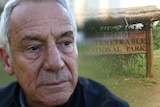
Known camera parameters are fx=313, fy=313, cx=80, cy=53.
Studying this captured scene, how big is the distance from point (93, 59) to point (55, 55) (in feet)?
3.55

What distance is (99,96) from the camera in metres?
1.42

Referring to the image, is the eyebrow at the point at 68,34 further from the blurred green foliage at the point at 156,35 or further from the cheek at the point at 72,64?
the blurred green foliage at the point at 156,35

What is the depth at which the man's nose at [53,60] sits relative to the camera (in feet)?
3.90

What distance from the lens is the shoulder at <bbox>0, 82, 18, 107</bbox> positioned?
5.00ft

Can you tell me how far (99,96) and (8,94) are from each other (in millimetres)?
480

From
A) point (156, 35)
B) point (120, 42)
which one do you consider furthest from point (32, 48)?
point (156, 35)

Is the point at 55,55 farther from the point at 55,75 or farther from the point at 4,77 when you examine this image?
the point at 4,77

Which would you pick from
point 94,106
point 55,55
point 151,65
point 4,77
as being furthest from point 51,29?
point 151,65

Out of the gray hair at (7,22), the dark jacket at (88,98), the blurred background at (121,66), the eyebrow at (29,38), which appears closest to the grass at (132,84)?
the blurred background at (121,66)

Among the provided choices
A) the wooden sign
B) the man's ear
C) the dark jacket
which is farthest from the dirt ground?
the man's ear

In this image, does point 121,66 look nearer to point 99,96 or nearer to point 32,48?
point 99,96

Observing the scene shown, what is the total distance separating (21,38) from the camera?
1.27 m

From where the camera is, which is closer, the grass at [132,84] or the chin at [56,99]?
the chin at [56,99]

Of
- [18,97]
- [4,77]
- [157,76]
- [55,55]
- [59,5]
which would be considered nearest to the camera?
[55,55]
